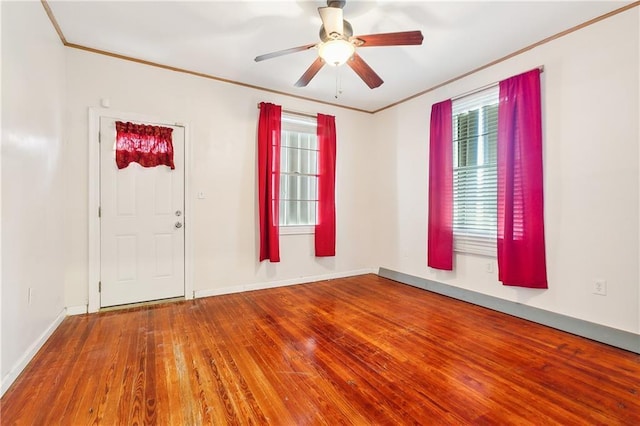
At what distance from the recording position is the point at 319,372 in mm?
2027

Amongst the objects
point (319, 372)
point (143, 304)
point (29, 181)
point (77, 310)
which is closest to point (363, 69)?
point (319, 372)

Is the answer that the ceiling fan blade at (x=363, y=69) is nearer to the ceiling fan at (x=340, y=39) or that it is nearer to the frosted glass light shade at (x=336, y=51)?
the ceiling fan at (x=340, y=39)

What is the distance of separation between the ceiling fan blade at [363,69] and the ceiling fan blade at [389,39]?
0.17 meters

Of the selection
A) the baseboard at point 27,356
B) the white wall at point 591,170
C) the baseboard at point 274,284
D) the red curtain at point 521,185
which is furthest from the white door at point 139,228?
the white wall at point 591,170

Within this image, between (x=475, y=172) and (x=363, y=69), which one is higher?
(x=363, y=69)

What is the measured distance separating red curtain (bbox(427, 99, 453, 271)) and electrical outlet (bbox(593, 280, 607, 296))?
1.35m

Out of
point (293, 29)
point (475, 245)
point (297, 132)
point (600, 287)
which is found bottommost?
point (600, 287)

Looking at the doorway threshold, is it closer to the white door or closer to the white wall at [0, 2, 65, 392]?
the white door

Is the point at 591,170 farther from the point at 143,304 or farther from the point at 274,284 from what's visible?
the point at 143,304

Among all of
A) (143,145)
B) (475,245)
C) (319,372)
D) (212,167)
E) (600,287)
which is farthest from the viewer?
(212,167)

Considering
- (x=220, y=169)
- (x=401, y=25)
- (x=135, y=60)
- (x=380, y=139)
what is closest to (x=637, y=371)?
(x=401, y=25)

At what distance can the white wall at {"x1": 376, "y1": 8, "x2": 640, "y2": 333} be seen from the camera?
2406 mm

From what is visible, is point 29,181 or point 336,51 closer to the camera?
point 29,181

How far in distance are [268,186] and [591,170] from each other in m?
3.39
